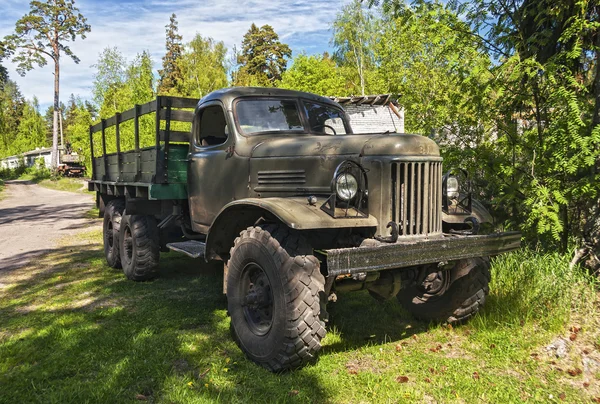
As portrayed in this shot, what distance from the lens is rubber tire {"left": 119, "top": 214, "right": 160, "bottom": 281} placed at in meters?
6.14

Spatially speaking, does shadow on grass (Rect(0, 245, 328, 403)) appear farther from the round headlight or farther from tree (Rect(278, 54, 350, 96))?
tree (Rect(278, 54, 350, 96))

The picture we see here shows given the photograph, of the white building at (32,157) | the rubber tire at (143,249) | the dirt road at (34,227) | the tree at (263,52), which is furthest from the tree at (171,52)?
the rubber tire at (143,249)

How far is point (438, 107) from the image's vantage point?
5.93 meters

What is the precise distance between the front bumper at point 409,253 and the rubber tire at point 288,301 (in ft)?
0.90

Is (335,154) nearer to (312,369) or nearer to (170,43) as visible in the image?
(312,369)

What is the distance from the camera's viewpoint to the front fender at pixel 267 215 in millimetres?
3252

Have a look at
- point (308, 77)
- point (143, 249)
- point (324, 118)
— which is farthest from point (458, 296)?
point (308, 77)

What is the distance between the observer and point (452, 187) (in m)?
4.26

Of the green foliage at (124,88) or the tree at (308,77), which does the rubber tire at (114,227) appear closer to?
the green foliage at (124,88)

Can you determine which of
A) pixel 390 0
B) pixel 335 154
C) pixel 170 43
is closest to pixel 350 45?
pixel 170 43

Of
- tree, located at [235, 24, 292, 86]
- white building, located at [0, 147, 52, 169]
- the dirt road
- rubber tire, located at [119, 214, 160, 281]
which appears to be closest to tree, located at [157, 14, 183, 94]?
tree, located at [235, 24, 292, 86]

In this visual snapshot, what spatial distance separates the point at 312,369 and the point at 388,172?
1.56 metres

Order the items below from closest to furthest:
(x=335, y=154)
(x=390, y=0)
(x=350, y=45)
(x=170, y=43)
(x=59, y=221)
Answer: (x=335, y=154)
(x=390, y=0)
(x=59, y=221)
(x=350, y=45)
(x=170, y=43)

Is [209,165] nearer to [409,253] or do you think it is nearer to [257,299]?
[257,299]
